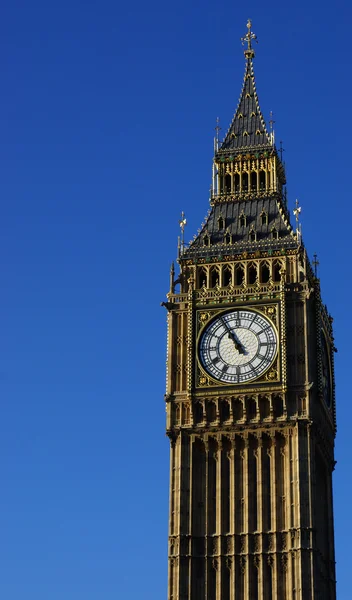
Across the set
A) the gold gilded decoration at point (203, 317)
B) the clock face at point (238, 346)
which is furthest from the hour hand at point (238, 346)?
the gold gilded decoration at point (203, 317)

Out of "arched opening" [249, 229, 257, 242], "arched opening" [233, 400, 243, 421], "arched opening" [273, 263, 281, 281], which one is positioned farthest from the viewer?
"arched opening" [249, 229, 257, 242]

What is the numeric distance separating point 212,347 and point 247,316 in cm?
256

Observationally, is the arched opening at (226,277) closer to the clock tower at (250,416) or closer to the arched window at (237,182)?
the clock tower at (250,416)

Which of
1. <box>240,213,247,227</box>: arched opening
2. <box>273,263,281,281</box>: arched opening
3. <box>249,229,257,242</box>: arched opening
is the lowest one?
<box>273,263,281,281</box>: arched opening

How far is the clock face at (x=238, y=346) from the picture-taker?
258 feet

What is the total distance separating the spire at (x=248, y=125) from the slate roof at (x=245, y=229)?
4443mm

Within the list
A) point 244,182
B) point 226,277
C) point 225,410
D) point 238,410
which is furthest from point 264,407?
point 244,182

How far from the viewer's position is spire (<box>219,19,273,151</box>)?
88.9 metres

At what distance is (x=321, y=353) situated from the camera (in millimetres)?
80250

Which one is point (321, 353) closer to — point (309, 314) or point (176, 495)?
point (309, 314)

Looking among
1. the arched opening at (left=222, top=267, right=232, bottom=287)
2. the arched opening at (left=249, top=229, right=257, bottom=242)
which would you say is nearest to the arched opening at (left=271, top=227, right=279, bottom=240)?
the arched opening at (left=249, top=229, right=257, bottom=242)

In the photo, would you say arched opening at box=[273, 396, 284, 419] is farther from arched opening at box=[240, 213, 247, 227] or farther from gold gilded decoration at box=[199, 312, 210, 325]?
arched opening at box=[240, 213, 247, 227]

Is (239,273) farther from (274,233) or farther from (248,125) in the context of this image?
(248,125)

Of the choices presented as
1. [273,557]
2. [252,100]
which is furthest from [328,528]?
[252,100]
